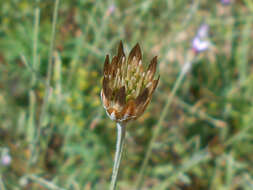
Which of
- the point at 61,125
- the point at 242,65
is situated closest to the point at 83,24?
the point at 61,125

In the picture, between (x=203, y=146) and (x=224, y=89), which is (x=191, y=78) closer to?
(x=224, y=89)

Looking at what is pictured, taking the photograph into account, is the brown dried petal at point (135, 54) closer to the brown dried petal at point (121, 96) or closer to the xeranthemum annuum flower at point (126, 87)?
the xeranthemum annuum flower at point (126, 87)

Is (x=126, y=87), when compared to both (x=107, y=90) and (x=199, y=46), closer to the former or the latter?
(x=107, y=90)

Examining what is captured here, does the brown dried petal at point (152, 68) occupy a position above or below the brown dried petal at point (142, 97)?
above

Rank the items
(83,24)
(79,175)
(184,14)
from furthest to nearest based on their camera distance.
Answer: (184,14)
(83,24)
(79,175)

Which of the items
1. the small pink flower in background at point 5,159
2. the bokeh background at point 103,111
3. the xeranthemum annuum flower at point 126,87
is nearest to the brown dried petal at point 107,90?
the xeranthemum annuum flower at point 126,87

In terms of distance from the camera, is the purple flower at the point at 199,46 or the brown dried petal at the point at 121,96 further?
the purple flower at the point at 199,46

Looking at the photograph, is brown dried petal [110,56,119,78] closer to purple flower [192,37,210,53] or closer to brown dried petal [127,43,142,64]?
brown dried petal [127,43,142,64]
